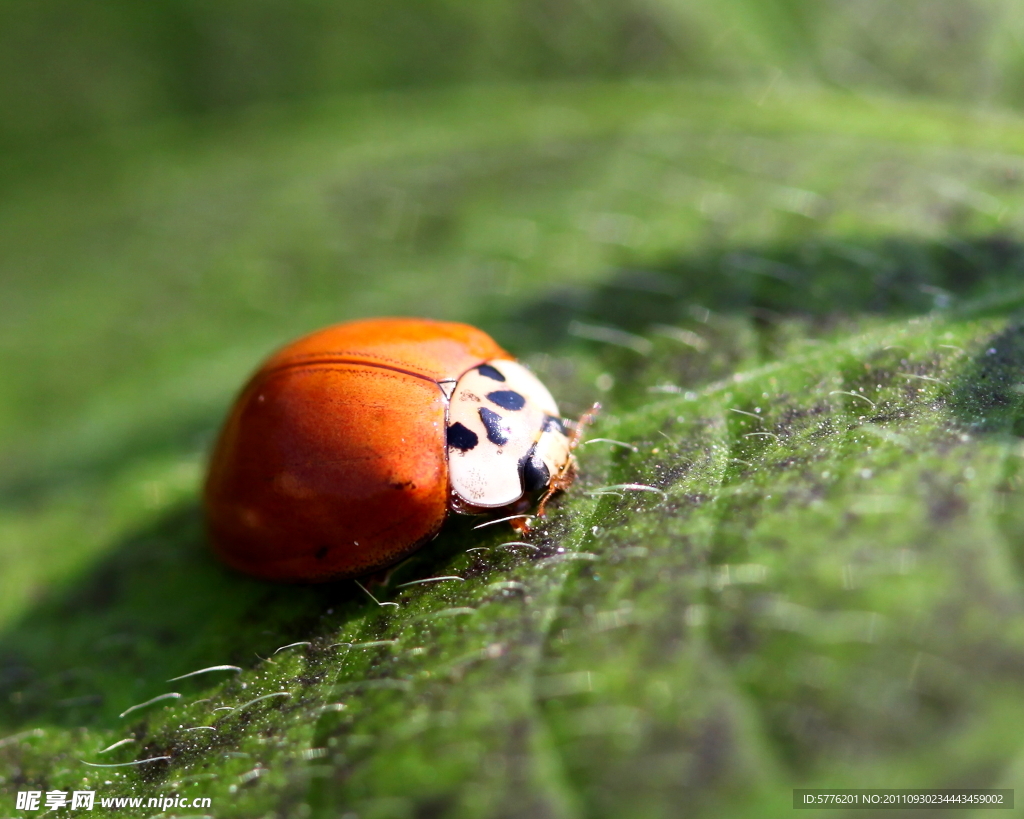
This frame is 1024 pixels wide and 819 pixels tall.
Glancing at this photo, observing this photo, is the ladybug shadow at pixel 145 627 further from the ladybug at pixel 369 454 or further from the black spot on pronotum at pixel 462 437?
the black spot on pronotum at pixel 462 437

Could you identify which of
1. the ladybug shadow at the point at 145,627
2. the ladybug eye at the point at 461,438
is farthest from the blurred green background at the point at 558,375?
the ladybug eye at the point at 461,438

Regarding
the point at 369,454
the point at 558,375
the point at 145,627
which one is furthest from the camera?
the point at 558,375

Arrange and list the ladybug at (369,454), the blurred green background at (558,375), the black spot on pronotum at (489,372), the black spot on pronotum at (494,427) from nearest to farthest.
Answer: the blurred green background at (558,375), the ladybug at (369,454), the black spot on pronotum at (494,427), the black spot on pronotum at (489,372)

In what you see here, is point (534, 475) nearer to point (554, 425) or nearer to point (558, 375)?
point (554, 425)

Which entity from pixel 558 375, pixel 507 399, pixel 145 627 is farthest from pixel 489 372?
pixel 145 627

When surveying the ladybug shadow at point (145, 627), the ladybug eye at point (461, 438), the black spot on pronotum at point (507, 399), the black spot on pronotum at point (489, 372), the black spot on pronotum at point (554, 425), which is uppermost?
the black spot on pronotum at point (489, 372)

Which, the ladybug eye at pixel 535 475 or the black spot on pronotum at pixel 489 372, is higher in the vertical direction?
the black spot on pronotum at pixel 489 372
